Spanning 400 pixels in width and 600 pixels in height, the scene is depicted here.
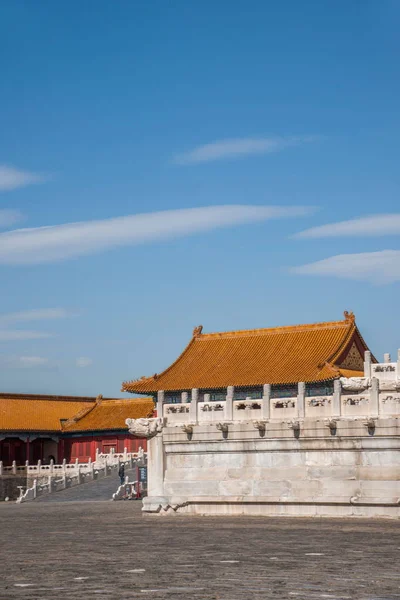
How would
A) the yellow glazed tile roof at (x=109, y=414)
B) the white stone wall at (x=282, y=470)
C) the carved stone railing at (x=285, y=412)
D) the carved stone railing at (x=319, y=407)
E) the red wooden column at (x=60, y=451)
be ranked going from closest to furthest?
the white stone wall at (x=282, y=470) < the carved stone railing at (x=319, y=407) < the carved stone railing at (x=285, y=412) < the yellow glazed tile roof at (x=109, y=414) < the red wooden column at (x=60, y=451)

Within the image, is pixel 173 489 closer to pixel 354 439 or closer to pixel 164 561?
pixel 354 439

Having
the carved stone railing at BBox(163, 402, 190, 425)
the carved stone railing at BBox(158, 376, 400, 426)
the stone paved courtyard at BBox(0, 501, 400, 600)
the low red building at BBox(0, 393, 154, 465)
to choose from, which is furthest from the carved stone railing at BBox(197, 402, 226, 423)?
the low red building at BBox(0, 393, 154, 465)

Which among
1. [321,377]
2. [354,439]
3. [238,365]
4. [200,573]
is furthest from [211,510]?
[238,365]

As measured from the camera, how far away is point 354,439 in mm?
29844

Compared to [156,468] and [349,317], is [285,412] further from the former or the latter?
[349,317]

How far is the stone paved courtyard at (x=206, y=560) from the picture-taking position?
13.7 meters

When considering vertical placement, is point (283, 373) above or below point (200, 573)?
above

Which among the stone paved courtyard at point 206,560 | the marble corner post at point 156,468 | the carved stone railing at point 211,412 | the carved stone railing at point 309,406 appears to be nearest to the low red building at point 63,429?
the marble corner post at point 156,468

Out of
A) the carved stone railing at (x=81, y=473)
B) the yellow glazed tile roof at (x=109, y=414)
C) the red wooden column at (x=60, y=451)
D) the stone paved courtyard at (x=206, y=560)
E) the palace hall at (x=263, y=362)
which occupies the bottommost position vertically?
the stone paved courtyard at (x=206, y=560)

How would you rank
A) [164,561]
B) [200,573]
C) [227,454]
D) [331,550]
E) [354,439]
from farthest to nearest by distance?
1. [227,454]
2. [354,439]
3. [331,550]
4. [164,561]
5. [200,573]

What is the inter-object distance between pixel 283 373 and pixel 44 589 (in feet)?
158

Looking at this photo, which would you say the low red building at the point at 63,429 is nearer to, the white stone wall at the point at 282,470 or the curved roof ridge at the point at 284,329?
the curved roof ridge at the point at 284,329

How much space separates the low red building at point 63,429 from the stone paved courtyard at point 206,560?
4751cm

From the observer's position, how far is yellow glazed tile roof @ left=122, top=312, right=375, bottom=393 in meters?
Result: 61.6
